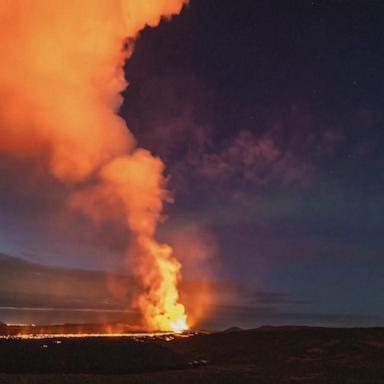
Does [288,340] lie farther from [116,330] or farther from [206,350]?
[116,330]

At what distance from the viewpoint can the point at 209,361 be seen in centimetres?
5803

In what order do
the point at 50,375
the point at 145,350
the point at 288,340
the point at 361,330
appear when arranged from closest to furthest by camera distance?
the point at 50,375, the point at 145,350, the point at 288,340, the point at 361,330

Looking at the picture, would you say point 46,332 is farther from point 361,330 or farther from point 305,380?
point 305,380

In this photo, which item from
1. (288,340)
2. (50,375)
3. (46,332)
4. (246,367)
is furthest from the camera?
(46,332)

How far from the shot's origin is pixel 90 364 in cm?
4616

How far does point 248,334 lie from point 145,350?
23.8m

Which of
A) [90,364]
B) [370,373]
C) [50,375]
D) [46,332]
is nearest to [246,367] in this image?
[370,373]

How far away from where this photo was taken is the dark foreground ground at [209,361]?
4194 centimetres

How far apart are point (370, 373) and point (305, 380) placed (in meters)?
6.95

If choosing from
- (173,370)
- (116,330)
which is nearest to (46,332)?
(116,330)

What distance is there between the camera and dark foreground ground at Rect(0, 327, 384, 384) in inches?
1651

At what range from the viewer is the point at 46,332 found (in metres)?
94.0

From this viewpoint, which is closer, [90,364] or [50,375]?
[50,375]

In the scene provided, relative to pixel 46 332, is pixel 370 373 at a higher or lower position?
lower
